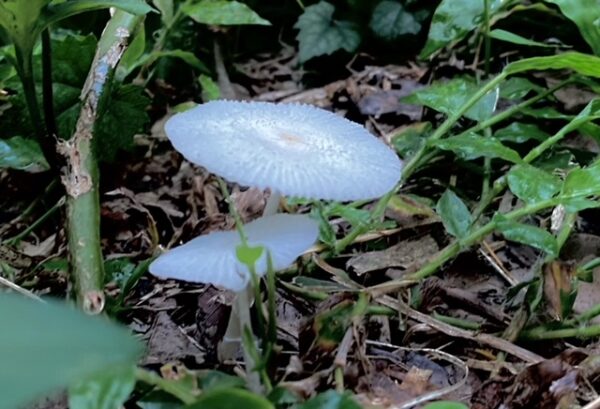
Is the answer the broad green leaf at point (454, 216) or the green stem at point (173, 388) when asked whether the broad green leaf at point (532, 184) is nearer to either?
the broad green leaf at point (454, 216)

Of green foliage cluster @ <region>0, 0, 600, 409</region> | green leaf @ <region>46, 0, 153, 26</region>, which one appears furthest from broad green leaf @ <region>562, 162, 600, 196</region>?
green leaf @ <region>46, 0, 153, 26</region>

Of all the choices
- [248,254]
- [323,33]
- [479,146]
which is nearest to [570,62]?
[479,146]

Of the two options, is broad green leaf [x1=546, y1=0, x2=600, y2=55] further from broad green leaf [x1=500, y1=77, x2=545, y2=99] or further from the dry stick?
the dry stick

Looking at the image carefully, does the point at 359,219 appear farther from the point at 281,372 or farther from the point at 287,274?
the point at 281,372

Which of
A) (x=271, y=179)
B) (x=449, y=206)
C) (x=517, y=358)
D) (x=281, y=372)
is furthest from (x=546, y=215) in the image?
(x=271, y=179)

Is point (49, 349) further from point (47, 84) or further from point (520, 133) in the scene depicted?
point (520, 133)

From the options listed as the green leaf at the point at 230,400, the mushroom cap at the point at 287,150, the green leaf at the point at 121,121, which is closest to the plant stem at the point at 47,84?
the green leaf at the point at 121,121
